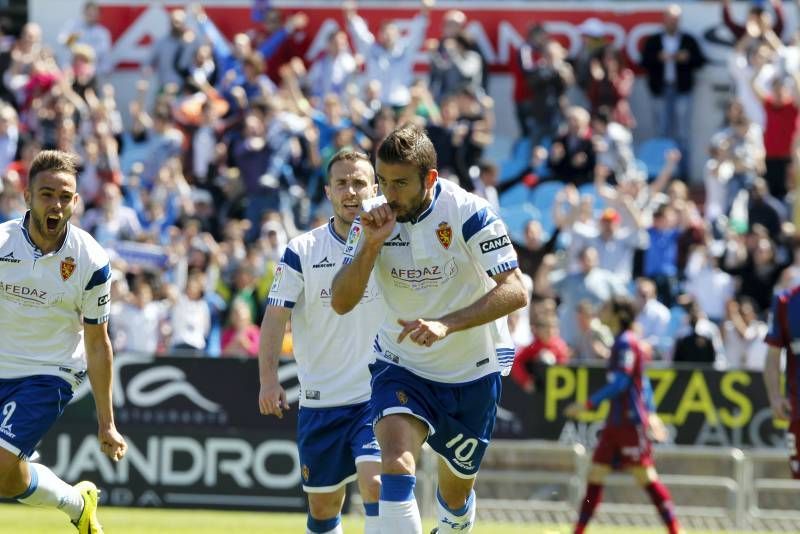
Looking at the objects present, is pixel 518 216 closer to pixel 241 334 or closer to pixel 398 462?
pixel 241 334

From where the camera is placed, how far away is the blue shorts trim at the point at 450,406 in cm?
845

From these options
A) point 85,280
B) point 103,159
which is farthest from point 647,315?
point 85,280

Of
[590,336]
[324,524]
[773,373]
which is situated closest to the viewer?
[324,524]

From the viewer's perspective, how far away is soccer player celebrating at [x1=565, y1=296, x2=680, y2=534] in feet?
44.2

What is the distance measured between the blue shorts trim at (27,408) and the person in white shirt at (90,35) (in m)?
15.0

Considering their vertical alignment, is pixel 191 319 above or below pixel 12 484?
below

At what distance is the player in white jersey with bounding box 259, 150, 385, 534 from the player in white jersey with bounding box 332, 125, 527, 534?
712 mm

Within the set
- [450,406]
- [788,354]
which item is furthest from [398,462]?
[788,354]

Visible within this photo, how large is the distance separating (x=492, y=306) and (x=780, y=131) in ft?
44.3

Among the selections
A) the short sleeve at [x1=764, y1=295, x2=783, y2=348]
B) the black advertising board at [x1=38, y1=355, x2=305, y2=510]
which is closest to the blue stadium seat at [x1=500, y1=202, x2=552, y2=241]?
the black advertising board at [x1=38, y1=355, x2=305, y2=510]

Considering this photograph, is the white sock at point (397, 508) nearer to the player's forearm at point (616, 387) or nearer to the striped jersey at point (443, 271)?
the striped jersey at point (443, 271)

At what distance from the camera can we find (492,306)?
26.1ft

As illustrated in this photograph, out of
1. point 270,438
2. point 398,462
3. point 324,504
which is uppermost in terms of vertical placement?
point 398,462

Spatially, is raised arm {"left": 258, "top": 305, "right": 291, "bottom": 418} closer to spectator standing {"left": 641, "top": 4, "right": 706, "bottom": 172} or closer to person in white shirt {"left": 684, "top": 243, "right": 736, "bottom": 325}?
person in white shirt {"left": 684, "top": 243, "right": 736, "bottom": 325}
